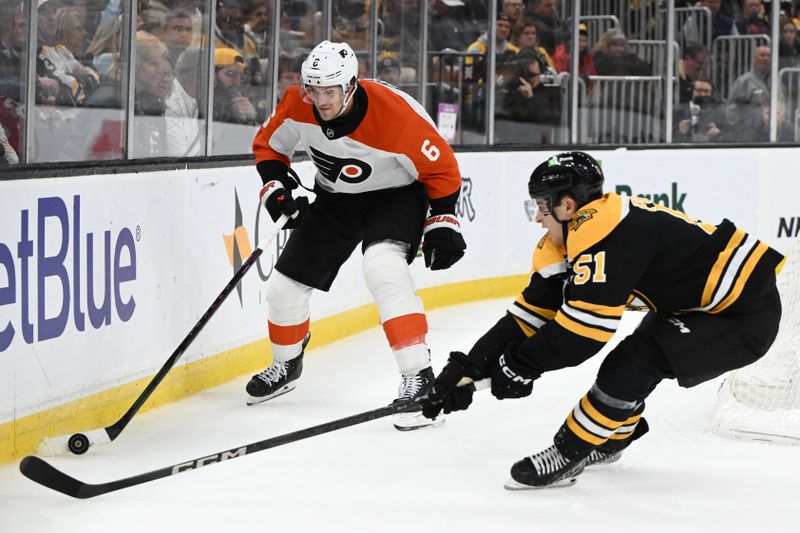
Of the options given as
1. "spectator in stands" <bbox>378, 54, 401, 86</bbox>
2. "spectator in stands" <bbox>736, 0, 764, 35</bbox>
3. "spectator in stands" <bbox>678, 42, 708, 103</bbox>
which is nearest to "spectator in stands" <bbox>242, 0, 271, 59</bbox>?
"spectator in stands" <bbox>378, 54, 401, 86</bbox>

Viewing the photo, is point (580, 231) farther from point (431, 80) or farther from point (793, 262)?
point (431, 80)

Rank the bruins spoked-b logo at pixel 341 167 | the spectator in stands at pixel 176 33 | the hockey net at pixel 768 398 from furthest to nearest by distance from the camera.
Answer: the spectator in stands at pixel 176 33 < the bruins spoked-b logo at pixel 341 167 < the hockey net at pixel 768 398

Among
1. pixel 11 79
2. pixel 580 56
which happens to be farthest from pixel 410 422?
pixel 580 56

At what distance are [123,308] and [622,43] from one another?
5.32 m

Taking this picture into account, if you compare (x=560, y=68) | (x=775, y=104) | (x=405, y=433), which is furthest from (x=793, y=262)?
(x=775, y=104)

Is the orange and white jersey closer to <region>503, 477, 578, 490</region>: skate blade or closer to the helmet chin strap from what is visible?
the helmet chin strap

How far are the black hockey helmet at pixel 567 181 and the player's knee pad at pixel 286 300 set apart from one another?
56.3 inches

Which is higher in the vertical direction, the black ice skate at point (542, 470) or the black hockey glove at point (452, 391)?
the black hockey glove at point (452, 391)

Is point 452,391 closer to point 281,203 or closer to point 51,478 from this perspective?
point 51,478

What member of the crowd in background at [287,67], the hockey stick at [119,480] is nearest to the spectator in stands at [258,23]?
the crowd in background at [287,67]

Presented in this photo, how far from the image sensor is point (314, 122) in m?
4.12

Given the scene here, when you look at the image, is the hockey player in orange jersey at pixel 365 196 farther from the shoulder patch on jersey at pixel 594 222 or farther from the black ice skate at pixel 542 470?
the shoulder patch on jersey at pixel 594 222

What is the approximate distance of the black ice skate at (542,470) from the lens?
10.6ft

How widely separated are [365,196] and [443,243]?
1.24 feet
